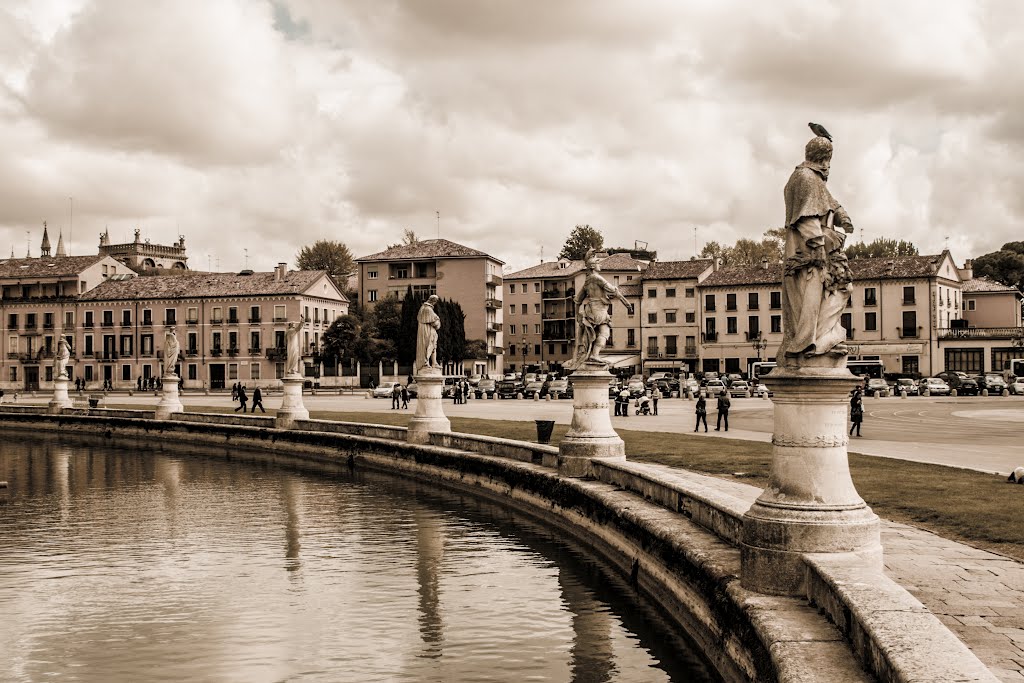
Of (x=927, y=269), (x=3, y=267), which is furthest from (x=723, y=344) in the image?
(x=3, y=267)

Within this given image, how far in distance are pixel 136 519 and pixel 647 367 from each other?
79.6 metres

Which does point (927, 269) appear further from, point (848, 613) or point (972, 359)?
point (848, 613)

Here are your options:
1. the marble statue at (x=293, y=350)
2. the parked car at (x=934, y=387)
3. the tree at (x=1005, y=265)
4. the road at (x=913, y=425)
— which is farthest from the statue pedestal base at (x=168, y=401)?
the tree at (x=1005, y=265)

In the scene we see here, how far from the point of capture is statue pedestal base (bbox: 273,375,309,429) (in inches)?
1416

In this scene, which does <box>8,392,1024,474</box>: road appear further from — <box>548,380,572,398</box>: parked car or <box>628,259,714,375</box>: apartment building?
<box>628,259,714,375</box>: apartment building

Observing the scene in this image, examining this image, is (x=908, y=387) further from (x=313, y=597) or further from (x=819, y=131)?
(x=819, y=131)

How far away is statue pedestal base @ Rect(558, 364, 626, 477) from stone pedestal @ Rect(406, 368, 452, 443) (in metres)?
8.71

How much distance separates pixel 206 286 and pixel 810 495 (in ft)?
302

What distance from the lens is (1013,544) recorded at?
36.5 ft

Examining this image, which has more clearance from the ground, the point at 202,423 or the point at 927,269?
the point at 927,269

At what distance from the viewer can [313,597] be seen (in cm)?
1348

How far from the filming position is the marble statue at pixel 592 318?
742 inches

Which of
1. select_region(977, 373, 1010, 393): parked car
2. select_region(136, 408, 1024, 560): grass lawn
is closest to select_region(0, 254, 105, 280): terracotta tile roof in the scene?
select_region(977, 373, 1010, 393): parked car

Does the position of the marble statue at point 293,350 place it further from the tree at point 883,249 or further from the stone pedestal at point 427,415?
the tree at point 883,249
